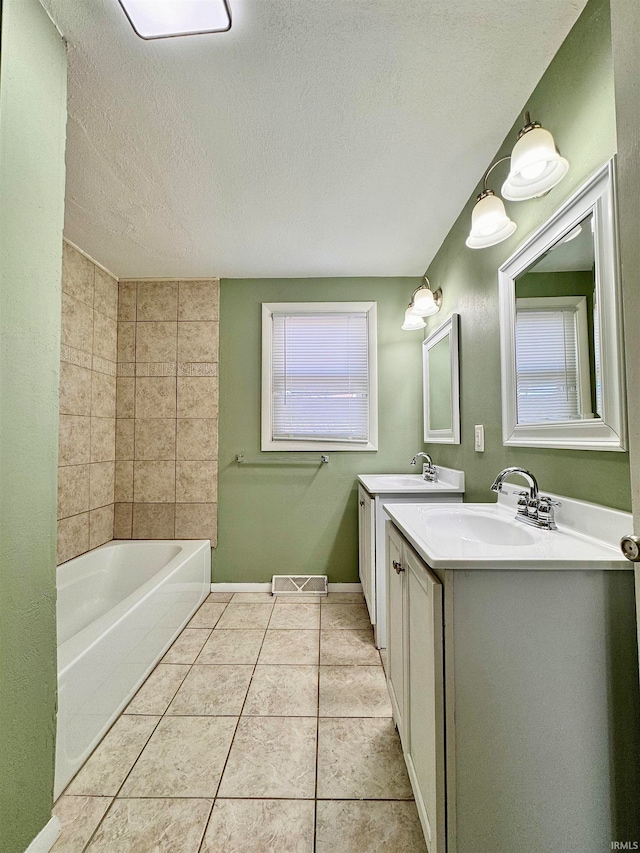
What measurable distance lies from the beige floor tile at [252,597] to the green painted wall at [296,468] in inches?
4.1

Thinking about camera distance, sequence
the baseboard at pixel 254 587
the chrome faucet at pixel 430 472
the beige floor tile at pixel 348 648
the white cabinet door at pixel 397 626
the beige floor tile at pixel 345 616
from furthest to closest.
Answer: the baseboard at pixel 254 587 < the chrome faucet at pixel 430 472 < the beige floor tile at pixel 345 616 < the beige floor tile at pixel 348 648 < the white cabinet door at pixel 397 626

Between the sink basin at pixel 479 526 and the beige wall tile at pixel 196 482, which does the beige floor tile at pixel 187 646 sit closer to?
the beige wall tile at pixel 196 482

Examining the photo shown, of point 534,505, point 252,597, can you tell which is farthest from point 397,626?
point 252,597

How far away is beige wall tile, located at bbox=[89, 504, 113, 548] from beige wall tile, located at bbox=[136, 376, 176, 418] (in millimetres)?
743

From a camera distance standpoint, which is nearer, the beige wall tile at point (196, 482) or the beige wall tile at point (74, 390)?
the beige wall tile at point (74, 390)

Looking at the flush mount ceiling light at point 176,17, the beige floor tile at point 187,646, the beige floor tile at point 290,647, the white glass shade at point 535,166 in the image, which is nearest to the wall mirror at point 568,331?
the white glass shade at point 535,166

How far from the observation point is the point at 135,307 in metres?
2.91

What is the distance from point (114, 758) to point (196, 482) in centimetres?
172

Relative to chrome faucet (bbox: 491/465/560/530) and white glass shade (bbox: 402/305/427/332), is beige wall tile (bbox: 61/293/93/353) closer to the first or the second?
white glass shade (bbox: 402/305/427/332)

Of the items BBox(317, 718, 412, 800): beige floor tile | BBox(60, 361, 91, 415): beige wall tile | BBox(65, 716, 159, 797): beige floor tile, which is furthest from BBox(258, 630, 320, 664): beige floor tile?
BBox(60, 361, 91, 415): beige wall tile

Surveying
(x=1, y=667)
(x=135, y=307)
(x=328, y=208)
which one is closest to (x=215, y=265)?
(x=135, y=307)

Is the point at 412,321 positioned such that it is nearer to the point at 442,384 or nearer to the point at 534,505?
the point at 442,384

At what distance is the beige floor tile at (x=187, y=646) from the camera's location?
6.46 feet

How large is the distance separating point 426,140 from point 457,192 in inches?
17.1
